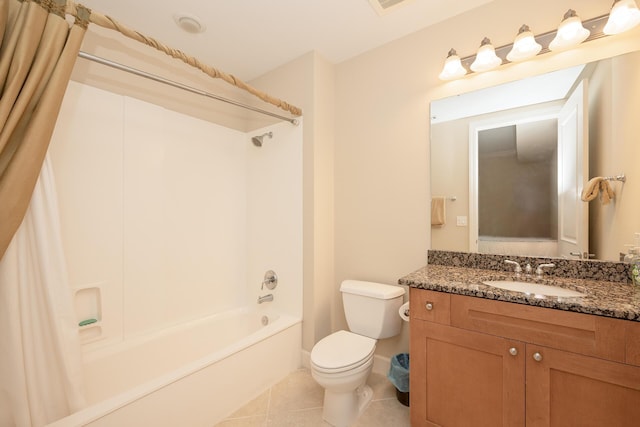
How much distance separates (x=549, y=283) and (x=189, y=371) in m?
1.89

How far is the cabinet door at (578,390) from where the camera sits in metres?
0.93

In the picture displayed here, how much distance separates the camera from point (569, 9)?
4.56 feet

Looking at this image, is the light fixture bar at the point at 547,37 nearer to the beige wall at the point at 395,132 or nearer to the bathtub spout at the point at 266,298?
the beige wall at the point at 395,132

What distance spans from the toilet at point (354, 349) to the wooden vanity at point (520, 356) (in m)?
0.33

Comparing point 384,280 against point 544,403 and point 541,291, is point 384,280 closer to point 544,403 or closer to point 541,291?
point 541,291

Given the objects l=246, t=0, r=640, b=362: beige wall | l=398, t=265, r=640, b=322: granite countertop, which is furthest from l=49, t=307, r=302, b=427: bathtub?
l=398, t=265, r=640, b=322: granite countertop

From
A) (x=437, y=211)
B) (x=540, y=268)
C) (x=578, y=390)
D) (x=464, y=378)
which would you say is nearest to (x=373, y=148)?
(x=437, y=211)

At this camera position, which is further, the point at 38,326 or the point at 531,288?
the point at 531,288

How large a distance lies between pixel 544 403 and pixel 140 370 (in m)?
2.22

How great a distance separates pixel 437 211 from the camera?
1.78 m

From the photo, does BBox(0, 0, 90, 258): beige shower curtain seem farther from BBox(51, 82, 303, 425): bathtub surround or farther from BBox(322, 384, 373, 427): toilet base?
BBox(322, 384, 373, 427): toilet base

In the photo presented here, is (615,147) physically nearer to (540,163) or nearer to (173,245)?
(540,163)

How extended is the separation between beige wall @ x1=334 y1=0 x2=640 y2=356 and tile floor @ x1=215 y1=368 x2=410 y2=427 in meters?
0.34

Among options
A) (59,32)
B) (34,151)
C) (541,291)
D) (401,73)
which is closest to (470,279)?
(541,291)
